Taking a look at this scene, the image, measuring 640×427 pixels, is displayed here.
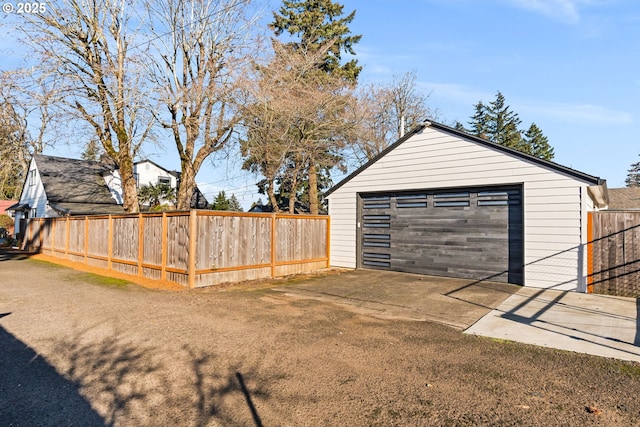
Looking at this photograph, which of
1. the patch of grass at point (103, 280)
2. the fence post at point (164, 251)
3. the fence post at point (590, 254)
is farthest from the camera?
the fence post at point (164, 251)

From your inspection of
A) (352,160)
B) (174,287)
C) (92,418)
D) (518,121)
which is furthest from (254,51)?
(518,121)

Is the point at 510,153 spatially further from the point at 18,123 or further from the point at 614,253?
the point at 18,123

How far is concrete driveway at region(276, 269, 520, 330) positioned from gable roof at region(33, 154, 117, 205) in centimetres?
1887

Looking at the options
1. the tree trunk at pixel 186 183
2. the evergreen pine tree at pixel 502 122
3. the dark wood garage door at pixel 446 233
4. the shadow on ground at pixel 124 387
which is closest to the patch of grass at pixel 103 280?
the shadow on ground at pixel 124 387

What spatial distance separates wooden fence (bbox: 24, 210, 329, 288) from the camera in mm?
7934

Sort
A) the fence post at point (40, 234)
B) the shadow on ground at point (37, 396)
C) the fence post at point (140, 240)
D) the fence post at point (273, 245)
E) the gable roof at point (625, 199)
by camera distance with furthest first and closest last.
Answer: the gable roof at point (625, 199) < the fence post at point (40, 234) < the fence post at point (273, 245) < the fence post at point (140, 240) < the shadow on ground at point (37, 396)

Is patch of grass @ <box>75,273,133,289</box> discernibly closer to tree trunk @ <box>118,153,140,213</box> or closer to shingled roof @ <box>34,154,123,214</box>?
tree trunk @ <box>118,153,140,213</box>

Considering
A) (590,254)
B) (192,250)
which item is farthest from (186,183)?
(590,254)

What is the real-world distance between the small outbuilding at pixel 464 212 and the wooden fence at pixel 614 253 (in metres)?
0.18

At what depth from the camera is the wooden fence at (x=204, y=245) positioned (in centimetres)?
793

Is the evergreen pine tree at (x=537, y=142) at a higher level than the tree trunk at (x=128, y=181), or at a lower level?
higher

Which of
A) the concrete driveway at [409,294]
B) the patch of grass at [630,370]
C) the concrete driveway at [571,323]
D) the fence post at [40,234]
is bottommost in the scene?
the concrete driveway at [409,294]

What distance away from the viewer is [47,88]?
11797 mm

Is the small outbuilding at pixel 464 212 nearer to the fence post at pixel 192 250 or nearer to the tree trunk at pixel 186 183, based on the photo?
the fence post at pixel 192 250
